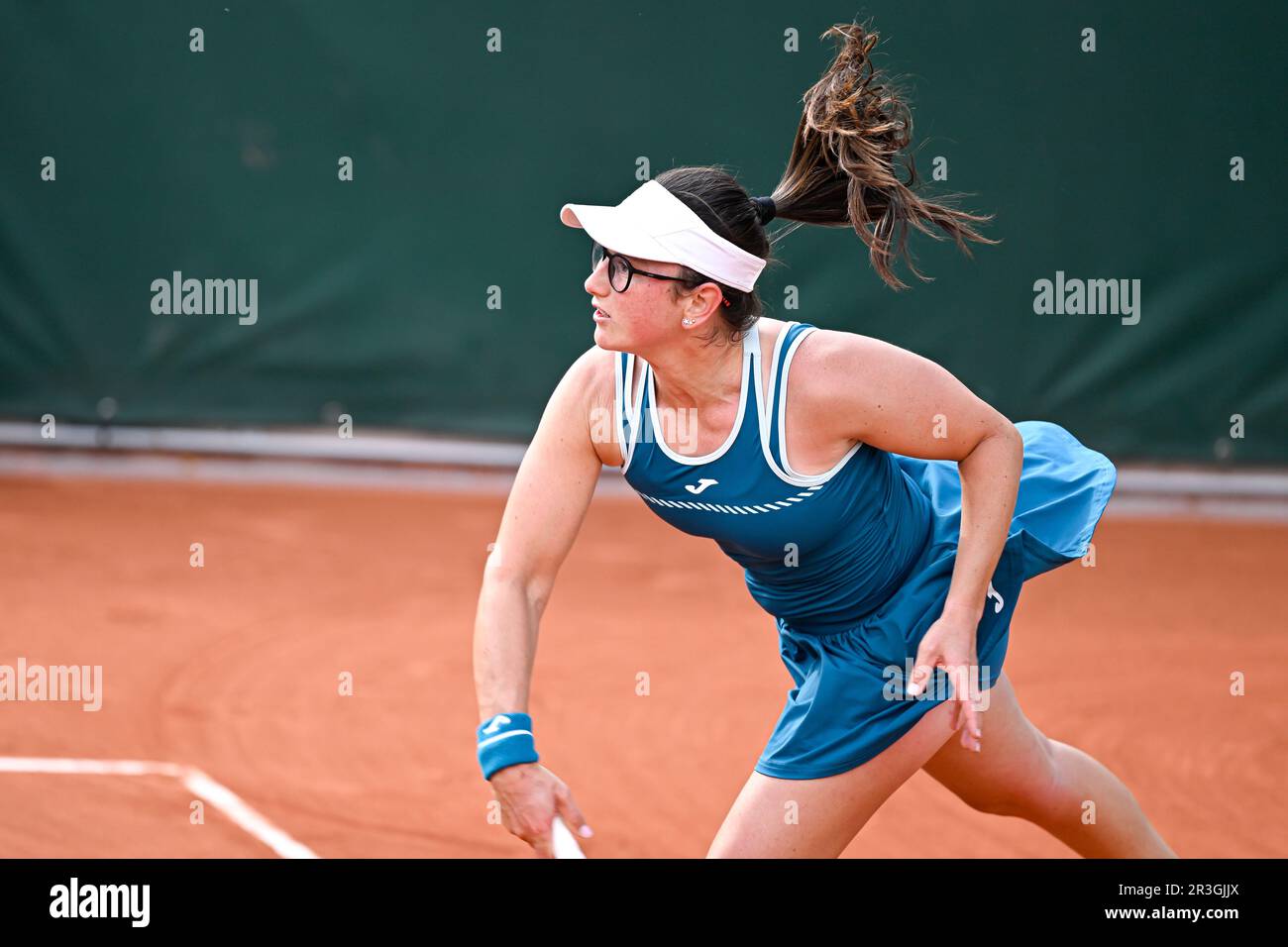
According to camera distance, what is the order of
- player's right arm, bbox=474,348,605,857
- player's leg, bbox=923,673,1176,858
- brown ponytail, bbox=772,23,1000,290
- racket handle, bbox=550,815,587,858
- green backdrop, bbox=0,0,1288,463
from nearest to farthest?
1. racket handle, bbox=550,815,587,858
2. player's right arm, bbox=474,348,605,857
3. brown ponytail, bbox=772,23,1000,290
4. player's leg, bbox=923,673,1176,858
5. green backdrop, bbox=0,0,1288,463

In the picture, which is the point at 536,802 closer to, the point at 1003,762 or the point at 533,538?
the point at 533,538

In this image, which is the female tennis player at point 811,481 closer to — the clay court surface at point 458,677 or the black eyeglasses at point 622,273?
the black eyeglasses at point 622,273

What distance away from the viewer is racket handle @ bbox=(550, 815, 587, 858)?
207cm

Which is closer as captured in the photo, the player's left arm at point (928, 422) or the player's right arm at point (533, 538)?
the player's right arm at point (533, 538)

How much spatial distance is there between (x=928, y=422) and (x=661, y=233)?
1.69 ft

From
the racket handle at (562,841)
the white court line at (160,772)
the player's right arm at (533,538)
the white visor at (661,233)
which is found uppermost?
the white visor at (661,233)

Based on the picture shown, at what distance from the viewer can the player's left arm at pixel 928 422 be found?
2430 millimetres

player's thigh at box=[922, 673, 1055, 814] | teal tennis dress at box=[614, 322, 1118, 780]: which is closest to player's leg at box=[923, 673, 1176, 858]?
player's thigh at box=[922, 673, 1055, 814]

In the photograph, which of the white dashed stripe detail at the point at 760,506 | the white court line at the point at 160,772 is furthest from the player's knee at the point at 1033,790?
the white court line at the point at 160,772

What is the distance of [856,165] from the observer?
2570mm

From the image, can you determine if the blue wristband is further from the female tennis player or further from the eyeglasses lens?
the eyeglasses lens

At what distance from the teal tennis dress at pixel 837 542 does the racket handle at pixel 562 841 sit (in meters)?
0.55

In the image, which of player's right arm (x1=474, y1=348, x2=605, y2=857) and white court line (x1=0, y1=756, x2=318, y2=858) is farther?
white court line (x1=0, y1=756, x2=318, y2=858)
